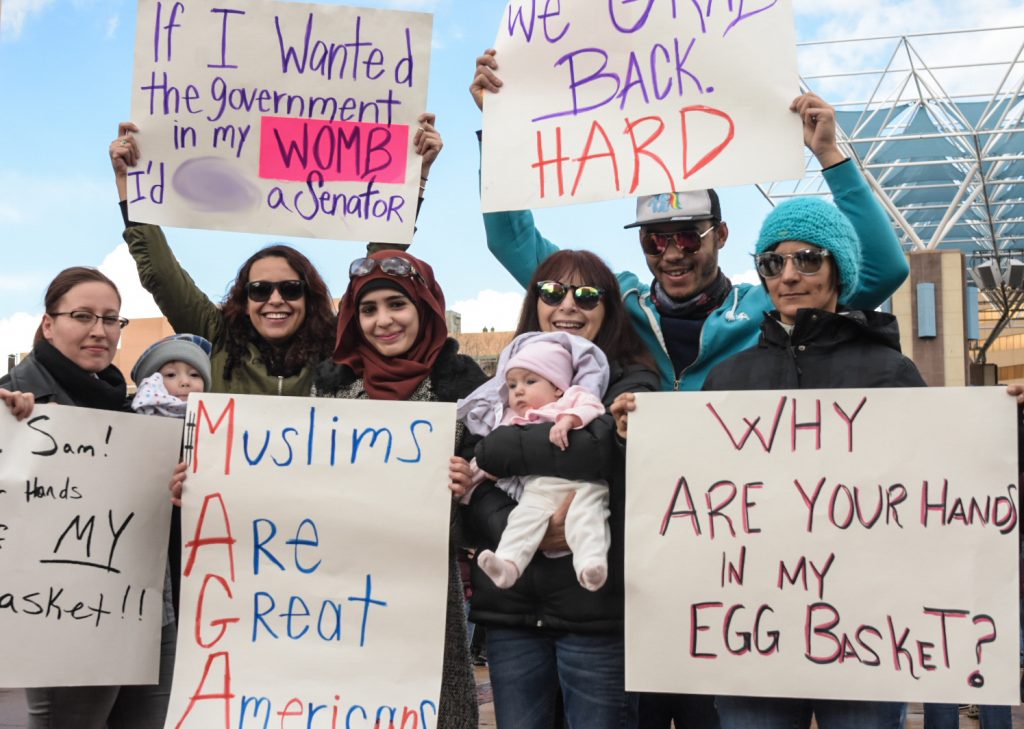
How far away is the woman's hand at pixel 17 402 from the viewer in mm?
3086

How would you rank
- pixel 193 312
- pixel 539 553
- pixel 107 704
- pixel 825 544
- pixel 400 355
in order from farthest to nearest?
pixel 193 312 → pixel 400 355 → pixel 107 704 → pixel 539 553 → pixel 825 544

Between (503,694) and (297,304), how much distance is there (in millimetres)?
1465

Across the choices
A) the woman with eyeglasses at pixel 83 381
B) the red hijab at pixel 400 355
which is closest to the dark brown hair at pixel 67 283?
the woman with eyeglasses at pixel 83 381

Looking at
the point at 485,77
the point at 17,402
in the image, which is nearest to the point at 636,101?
the point at 485,77

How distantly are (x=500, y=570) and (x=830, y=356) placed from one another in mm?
1015

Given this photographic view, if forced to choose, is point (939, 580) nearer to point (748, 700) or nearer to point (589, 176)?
point (748, 700)

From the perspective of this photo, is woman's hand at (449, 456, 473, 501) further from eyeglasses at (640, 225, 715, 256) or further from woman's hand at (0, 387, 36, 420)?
woman's hand at (0, 387, 36, 420)

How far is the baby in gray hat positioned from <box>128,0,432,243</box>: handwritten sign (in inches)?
15.6

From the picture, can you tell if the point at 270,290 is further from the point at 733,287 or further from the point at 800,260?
the point at 800,260

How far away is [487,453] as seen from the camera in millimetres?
3002

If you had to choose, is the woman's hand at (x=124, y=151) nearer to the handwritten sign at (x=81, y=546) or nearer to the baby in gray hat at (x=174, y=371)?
the baby in gray hat at (x=174, y=371)

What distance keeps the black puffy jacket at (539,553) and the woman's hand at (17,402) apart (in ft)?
4.08

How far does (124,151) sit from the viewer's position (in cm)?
356

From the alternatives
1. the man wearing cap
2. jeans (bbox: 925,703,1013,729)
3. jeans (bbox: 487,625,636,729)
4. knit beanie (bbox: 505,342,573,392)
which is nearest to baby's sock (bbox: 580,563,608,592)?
jeans (bbox: 487,625,636,729)
